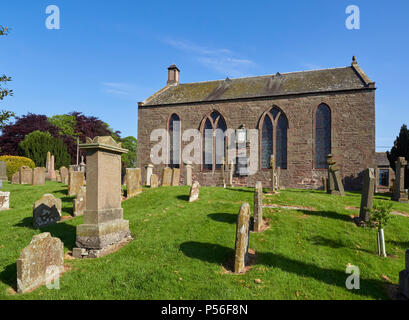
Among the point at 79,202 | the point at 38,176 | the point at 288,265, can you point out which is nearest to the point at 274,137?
the point at 79,202

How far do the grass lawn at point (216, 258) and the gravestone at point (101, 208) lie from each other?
1.30 feet

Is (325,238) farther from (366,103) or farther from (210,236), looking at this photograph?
(366,103)

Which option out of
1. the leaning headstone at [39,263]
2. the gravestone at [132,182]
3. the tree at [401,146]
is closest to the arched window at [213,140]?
the gravestone at [132,182]

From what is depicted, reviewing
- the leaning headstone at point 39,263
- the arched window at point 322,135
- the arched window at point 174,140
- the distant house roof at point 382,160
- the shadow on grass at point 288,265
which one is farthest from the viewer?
the distant house roof at point 382,160

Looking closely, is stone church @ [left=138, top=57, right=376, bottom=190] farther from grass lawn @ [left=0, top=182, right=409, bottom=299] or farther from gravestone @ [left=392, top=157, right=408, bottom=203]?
grass lawn @ [left=0, top=182, right=409, bottom=299]

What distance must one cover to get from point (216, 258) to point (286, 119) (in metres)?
18.4

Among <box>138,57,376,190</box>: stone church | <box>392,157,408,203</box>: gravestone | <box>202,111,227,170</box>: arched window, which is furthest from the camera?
<box>202,111,227,170</box>: arched window

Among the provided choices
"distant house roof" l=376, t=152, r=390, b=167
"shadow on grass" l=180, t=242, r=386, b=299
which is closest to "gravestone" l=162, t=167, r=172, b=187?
"shadow on grass" l=180, t=242, r=386, b=299

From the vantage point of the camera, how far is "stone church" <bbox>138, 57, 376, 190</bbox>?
64.4ft

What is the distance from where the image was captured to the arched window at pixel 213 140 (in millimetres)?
23438

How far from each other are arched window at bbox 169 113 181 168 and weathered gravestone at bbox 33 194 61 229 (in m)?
16.2

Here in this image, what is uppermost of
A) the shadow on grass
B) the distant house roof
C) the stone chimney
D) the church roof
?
the stone chimney

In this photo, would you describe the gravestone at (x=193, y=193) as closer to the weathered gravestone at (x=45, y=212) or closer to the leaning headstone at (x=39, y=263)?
the weathered gravestone at (x=45, y=212)
